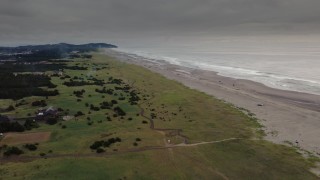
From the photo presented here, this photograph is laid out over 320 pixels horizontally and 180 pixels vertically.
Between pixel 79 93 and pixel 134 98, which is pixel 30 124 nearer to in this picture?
pixel 79 93

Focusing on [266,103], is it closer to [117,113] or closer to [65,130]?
[117,113]

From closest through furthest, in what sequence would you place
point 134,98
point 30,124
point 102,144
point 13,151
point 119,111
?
point 13,151
point 102,144
point 30,124
point 119,111
point 134,98

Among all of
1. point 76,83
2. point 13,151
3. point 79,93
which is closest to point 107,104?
point 79,93

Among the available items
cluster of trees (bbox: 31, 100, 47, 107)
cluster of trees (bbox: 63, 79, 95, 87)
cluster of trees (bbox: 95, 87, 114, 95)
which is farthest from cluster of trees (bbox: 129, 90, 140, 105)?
cluster of trees (bbox: 63, 79, 95, 87)

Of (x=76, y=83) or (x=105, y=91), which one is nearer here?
(x=105, y=91)

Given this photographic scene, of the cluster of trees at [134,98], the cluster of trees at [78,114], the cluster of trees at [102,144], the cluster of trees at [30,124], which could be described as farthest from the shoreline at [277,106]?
the cluster of trees at [30,124]

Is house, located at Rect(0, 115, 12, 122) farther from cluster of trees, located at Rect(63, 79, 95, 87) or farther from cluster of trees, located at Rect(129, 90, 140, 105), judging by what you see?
cluster of trees, located at Rect(63, 79, 95, 87)

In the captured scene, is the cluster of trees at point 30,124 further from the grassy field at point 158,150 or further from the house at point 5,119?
the house at point 5,119
